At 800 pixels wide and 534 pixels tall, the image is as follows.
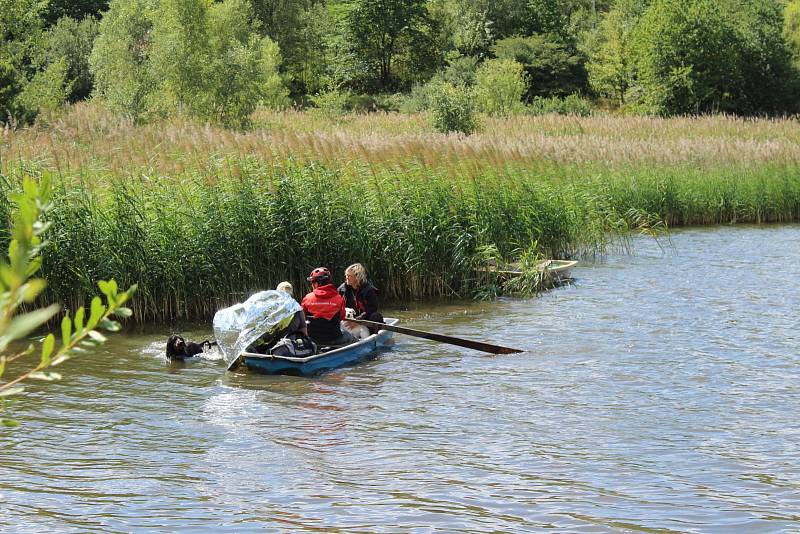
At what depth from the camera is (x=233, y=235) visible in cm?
1378

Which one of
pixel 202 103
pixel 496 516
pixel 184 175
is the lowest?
pixel 496 516

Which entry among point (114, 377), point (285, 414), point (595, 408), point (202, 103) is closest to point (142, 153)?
point (114, 377)

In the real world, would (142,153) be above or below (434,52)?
below

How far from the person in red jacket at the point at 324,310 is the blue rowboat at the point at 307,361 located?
404 millimetres

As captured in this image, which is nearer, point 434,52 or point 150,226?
point 150,226

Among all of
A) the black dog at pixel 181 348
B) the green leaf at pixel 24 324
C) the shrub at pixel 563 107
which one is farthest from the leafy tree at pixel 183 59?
the green leaf at pixel 24 324

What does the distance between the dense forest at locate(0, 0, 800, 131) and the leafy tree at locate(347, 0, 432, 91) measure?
0.30 ft

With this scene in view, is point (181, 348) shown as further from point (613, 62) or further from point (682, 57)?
point (613, 62)

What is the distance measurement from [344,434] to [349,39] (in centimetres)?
5593

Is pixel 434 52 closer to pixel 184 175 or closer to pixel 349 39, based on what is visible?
pixel 349 39

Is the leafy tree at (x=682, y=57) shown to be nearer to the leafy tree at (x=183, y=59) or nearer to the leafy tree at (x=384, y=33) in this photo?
the leafy tree at (x=384, y=33)

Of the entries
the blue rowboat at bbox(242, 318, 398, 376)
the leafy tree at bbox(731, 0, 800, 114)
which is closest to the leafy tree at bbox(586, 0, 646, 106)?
the leafy tree at bbox(731, 0, 800, 114)

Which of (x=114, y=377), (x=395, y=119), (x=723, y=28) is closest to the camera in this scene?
(x=114, y=377)

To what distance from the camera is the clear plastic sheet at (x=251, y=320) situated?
424 inches
